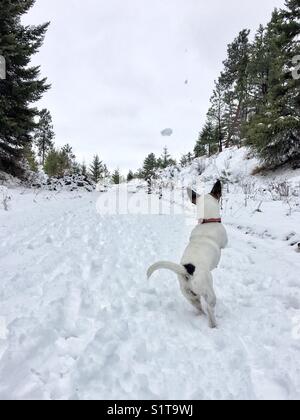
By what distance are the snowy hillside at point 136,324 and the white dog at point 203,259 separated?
0.30 metres

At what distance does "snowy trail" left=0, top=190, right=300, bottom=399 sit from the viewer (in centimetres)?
217

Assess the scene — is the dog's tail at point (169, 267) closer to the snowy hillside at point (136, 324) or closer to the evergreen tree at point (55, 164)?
the snowy hillside at point (136, 324)

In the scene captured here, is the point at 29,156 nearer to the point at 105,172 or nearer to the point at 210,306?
the point at 210,306

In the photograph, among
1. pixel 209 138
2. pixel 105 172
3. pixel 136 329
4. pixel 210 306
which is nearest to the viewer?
pixel 136 329

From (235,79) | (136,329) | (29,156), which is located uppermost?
(235,79)

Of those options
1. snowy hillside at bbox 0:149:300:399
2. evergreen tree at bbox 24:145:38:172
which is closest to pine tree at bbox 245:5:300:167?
snowy hillside at bbox 0:149:300:399

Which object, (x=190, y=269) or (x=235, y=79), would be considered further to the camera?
(x=235, y=79)

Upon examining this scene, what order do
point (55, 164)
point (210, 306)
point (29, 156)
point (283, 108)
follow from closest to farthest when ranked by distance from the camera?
point (210, 306) → point (283, 108) → point (29, 156) → point (55, 164)

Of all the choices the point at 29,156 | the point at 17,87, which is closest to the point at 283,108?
the point at 17,87

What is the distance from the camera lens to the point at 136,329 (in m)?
2.90

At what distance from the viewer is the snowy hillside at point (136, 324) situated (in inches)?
85.6

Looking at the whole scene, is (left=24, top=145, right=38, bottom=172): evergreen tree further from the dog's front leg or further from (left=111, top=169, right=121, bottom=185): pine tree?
(left=111, top=169, right=121, bottom=185): pine tree

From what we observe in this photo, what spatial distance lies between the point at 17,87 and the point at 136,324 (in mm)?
15412

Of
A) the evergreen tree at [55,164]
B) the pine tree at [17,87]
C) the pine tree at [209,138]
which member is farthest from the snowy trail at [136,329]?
the evergreen tree at [55,164]
